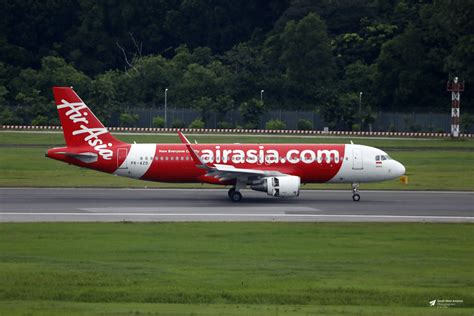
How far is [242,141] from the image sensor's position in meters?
91.6

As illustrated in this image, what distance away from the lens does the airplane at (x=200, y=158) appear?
165ft

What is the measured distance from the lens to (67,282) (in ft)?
85.7

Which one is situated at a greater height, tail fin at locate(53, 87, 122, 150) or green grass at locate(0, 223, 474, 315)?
tail fin at locate(53, 87, 122, 150)

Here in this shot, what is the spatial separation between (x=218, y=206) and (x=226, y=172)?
2365mm

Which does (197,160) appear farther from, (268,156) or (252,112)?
(252,112)

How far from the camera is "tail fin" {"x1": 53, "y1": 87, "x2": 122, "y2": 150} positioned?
50500 mm

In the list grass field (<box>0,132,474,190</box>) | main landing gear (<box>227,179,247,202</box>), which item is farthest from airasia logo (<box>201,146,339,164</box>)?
grass field (<box>0,132,474,190</box>)

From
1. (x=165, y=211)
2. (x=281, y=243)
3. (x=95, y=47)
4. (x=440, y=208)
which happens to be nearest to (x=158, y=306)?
(x=281, y=243)

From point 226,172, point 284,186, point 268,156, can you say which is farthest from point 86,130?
point 284,186

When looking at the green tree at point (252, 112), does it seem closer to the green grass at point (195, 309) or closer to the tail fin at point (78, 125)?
the tail fin at point (78, 125)

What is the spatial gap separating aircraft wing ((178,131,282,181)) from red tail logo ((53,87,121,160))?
14.6 ft

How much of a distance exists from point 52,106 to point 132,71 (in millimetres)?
18598

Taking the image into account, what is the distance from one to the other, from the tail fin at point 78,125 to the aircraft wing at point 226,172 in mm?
4536

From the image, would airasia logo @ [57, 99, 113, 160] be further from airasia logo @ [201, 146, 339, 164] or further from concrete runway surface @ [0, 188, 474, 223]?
airasia logo @ [201, 146, 339, 164]
